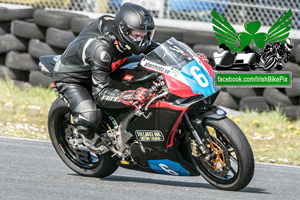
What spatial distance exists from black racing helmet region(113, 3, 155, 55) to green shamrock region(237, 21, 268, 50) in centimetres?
396

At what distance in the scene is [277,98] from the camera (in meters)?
8.95

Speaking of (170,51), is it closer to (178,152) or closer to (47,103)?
(178,152)

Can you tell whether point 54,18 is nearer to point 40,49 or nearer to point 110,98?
point 40,49

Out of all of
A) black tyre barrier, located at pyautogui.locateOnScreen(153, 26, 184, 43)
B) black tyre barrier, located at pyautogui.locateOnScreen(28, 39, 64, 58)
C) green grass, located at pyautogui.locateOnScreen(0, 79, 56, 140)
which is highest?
black tyre barrier, located at pyautogui.locateOnScreen(153, 26, 184, 43)

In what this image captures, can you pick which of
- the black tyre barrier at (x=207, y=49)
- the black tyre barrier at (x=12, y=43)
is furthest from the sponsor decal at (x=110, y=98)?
the black tyre barrier at (x=12, y=43)

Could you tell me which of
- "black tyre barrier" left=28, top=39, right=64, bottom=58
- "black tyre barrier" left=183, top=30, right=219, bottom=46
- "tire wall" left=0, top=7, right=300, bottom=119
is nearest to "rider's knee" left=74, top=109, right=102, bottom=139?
"tire wall" left=0, top=7, right=300, bottom=119

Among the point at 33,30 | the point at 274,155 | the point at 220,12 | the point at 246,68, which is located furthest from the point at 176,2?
the point at 274,155

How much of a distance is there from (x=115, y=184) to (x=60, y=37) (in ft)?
17.1

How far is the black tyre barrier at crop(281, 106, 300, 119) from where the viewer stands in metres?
8.80

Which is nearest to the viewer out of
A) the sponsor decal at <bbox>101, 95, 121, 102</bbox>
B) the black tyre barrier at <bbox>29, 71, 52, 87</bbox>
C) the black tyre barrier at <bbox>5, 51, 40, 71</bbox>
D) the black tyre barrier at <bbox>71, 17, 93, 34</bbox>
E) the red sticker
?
the sponsor decal at <bbox>101, 95, 121, 102</bbox>

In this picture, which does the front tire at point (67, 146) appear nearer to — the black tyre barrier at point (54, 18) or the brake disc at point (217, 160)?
the brake disc at point (217, 160)

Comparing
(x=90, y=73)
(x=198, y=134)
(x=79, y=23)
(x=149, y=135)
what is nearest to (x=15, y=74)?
(x=79, y=23)

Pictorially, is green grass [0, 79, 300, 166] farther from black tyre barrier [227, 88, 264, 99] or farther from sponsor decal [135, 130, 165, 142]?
sponsor decal [135, 130, 165, 142]

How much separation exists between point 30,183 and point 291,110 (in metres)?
5.04
